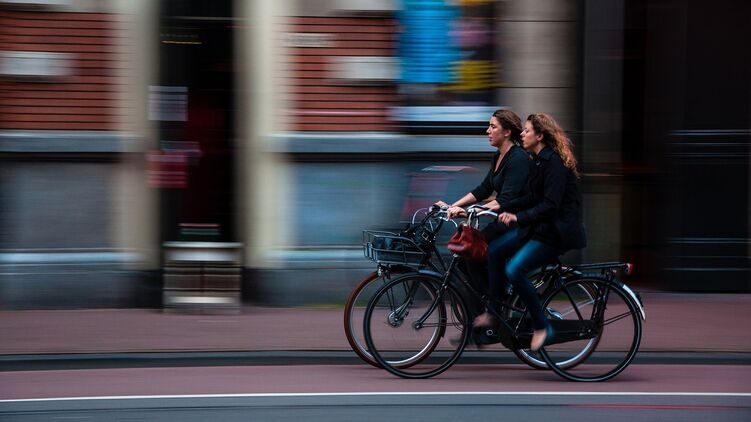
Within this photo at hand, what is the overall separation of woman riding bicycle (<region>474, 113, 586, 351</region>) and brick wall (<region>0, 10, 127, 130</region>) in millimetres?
4147

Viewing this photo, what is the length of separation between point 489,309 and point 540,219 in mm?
690

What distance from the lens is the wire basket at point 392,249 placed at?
6730 millimetres

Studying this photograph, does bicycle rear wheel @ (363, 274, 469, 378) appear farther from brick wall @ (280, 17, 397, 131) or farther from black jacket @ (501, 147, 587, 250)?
brick wall @ (280, 17, 397, 131)

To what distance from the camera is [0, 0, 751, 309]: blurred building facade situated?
30.1 ft

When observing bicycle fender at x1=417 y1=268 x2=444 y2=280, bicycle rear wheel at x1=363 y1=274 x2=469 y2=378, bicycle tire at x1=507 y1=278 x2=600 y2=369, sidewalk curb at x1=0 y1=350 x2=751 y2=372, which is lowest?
sidewalk curb at x1=0 y1=350 x2=751 y2=372

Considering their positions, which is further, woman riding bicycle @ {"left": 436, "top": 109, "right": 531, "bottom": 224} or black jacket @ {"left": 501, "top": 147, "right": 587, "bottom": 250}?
woman riding bicycle @ {"left": 436, "top": 109, "right": 531, "bottom": 224}

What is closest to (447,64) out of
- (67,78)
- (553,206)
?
(67,78)

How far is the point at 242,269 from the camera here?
957 centimetres

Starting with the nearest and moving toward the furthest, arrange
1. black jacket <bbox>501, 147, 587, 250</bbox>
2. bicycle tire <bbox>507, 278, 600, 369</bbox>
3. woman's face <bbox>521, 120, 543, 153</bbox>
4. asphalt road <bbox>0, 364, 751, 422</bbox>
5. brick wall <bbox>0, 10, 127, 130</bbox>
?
asphalt road <bbox>0, 364, 751, 422</bbox> < black jacket <bbox>501, 147, 587, 250</bbox> < woman's face <bbox>521, 120, 543, 153</bbox> < bicycle tire <bbox>507, 278, 600, 369</bbox> < brick wall <bbox>0, 10, 127, 130</bbox>

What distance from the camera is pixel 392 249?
675 centimetres

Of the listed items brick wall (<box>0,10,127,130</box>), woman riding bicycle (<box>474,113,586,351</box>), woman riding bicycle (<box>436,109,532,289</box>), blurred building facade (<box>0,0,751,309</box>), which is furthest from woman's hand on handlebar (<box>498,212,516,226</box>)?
brick wall (<box>0,10,127,130</box>)

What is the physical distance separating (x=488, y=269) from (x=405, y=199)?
9.54 feet

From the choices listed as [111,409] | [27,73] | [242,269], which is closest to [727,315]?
[242,269]

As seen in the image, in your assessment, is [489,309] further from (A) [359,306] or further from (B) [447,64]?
(B) [447,64]
